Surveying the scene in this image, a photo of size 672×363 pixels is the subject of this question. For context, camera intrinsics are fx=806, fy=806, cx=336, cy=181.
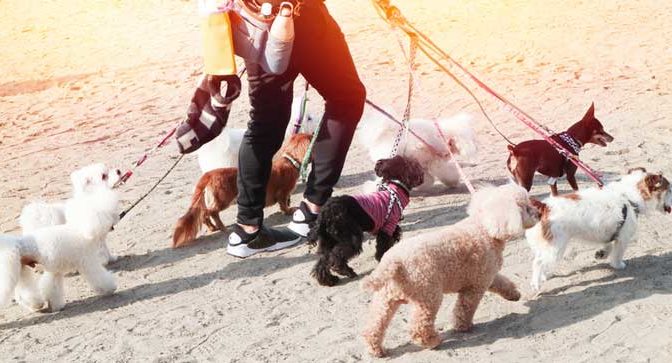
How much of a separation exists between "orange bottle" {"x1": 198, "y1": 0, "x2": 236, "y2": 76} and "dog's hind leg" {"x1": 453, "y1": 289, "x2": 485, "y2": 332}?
1.86 m

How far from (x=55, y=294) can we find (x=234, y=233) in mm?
1271

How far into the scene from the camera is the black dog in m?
5.02

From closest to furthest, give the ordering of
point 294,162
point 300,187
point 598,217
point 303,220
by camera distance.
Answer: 1. point 598,217
2. point 303,220
3. point 294,162
4. point 300,187

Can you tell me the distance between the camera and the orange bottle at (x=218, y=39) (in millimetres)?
4703

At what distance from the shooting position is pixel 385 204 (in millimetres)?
5246

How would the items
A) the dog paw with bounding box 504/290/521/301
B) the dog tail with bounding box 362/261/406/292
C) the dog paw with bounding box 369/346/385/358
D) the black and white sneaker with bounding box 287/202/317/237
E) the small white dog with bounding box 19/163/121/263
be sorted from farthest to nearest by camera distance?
the black and white sneaker with bounding box 287/202/317/237 < the small white dog with bounding box 19/163/121/263 < the dog paw with bounding box 504/290/521/301 < the dog paw with bounding box 369/346/385/358 < the dog tail with bounding box 362/261/406/292

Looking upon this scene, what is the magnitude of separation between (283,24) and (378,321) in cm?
178

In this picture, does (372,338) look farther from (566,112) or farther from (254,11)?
(566,112)

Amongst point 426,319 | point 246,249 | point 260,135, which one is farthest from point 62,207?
point 426,319

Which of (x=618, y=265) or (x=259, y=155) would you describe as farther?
(x=259, y=155)

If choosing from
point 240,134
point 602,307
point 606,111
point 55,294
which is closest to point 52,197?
point 240,134

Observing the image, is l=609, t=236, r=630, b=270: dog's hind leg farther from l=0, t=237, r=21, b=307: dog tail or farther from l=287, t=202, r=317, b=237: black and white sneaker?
l=0, t=237, r=21, b=307: dog tail

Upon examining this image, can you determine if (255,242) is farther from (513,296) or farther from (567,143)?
(567,143)

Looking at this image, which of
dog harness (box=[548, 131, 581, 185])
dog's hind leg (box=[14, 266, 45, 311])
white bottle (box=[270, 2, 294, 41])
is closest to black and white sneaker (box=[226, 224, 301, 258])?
dog's hind leg (box=[14, 266, 45, 311])
